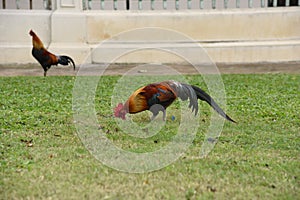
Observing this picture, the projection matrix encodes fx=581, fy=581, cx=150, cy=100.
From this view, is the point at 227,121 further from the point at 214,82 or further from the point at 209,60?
the point at 209,60

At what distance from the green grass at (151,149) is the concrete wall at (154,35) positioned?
4.45m

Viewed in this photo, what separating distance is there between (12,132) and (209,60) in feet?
22.1

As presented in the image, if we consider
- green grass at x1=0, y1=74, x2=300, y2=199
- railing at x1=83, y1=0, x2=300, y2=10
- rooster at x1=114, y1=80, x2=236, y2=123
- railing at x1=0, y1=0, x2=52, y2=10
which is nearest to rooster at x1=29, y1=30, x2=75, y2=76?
green grass at x1=0, y1=74, x2=300, y2=199

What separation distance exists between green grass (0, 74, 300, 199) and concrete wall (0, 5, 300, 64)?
445 cm

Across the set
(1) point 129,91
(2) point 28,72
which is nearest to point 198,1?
(2) point 28,72

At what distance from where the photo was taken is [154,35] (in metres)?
11.8

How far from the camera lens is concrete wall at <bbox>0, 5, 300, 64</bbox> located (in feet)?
37.0

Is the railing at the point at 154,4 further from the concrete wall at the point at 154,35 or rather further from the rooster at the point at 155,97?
the rooster at the point at 155,97

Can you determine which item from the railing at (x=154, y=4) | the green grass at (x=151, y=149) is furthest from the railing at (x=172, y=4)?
the green grass at (x=151, y=149)

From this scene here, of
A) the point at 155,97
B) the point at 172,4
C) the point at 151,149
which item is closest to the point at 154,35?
the point at 172,4

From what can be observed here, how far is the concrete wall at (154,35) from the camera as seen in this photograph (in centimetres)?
1127

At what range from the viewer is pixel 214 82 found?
789cm

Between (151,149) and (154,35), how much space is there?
753cm

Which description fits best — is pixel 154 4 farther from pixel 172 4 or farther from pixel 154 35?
pixel 154 35
